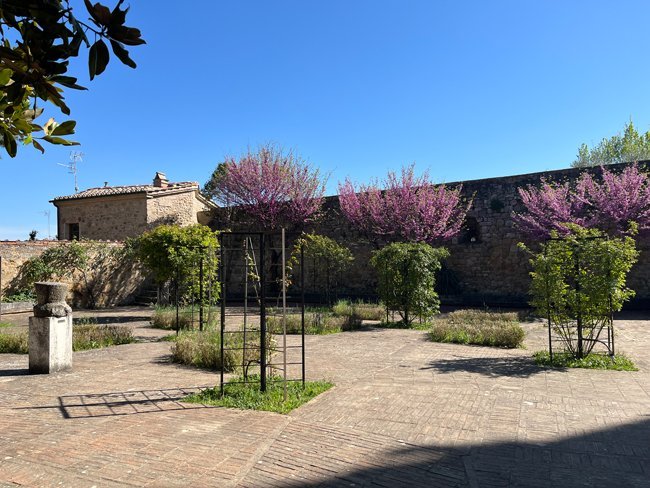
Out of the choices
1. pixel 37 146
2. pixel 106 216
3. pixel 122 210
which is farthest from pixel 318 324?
pixel 106 216

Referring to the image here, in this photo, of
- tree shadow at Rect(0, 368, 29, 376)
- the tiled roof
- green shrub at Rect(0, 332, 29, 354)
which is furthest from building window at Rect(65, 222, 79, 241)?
tree shadow at Rect(0, 368, 29, 376)

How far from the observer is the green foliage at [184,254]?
12.8 metres

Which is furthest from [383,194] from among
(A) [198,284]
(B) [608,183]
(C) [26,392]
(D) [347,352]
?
(C) [26,392]

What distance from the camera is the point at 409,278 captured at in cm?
1318

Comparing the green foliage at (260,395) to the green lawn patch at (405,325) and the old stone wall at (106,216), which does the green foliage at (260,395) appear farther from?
the old stone wall at (106,216)

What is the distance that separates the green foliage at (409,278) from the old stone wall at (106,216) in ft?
44.0

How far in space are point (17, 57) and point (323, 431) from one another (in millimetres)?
3971

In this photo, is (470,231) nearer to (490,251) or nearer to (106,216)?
(490,251)

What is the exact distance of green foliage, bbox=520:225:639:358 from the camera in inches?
298

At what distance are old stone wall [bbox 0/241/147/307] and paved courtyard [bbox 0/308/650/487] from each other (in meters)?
11.4

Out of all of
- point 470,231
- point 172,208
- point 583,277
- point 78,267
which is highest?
point 172,208

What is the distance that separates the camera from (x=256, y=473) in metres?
3.63

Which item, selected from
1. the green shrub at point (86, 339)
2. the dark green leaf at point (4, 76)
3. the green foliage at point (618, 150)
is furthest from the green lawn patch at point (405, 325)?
the green foliage at point (618, 150)

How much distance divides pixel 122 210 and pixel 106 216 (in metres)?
1.08
